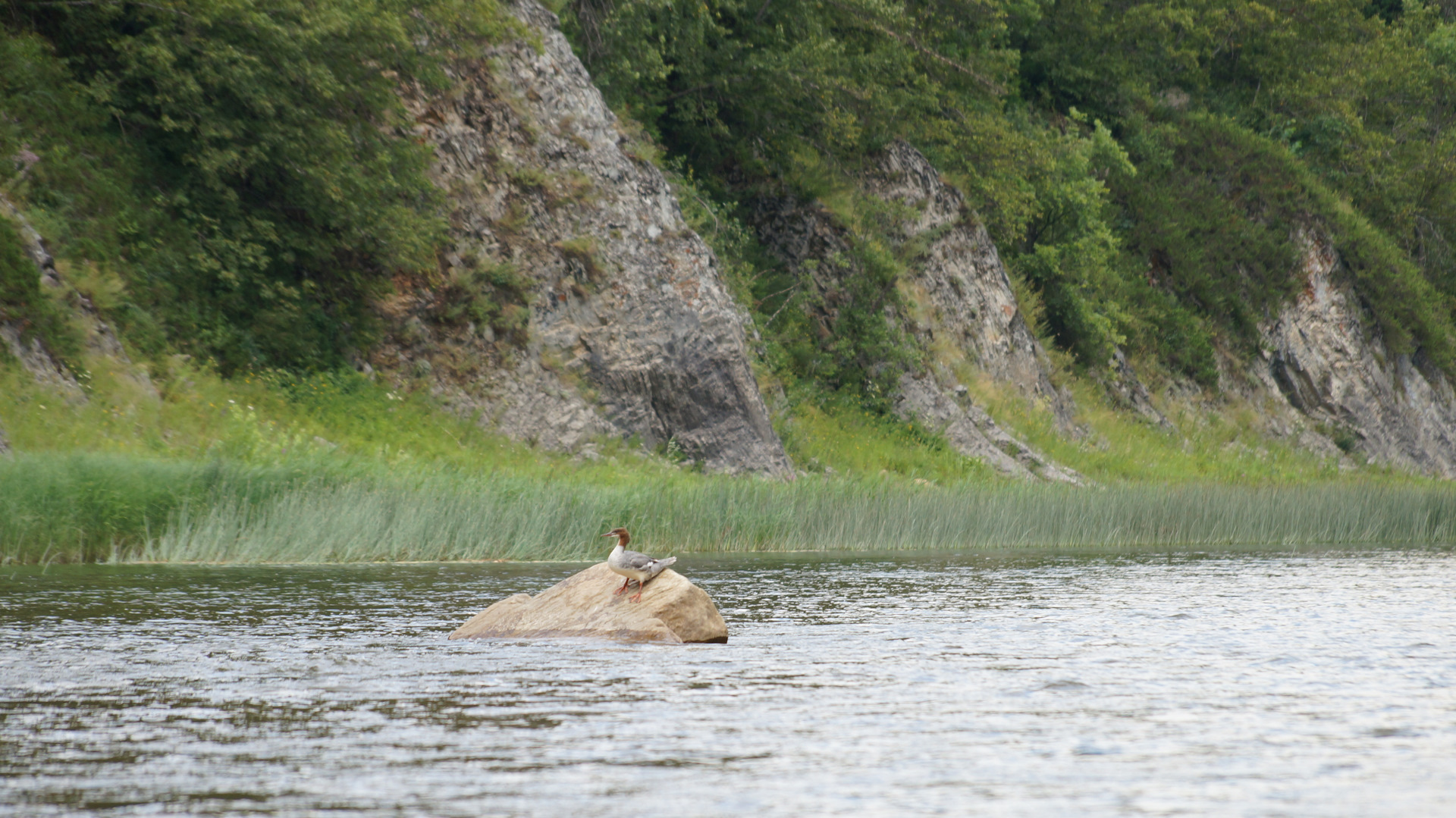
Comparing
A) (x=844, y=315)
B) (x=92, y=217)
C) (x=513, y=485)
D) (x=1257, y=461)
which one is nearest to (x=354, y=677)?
(x=513, y=485)

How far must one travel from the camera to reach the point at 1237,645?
9.21 m

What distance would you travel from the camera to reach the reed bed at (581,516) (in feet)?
46.3

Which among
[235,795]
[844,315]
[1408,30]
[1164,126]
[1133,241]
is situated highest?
[1408,30]

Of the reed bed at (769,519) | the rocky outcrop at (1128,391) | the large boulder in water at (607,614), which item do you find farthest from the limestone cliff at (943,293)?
the large boulder in water at (607,614)

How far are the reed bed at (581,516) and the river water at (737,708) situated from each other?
1.92 meters

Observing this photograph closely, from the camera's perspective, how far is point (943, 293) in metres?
34.5

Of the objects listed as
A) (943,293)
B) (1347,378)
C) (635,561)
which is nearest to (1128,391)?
(943,293)

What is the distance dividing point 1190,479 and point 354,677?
29.2m

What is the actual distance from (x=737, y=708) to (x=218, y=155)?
16792mm

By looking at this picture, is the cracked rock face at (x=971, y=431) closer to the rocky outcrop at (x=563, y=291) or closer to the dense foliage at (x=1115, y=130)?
the dense foliage at (x=1115, y=130)

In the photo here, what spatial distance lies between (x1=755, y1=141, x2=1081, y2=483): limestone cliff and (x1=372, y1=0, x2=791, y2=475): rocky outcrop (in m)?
5.33

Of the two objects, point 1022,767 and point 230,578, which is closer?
point 1022,767

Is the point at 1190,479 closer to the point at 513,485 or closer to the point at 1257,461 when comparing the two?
the point at 1257,461

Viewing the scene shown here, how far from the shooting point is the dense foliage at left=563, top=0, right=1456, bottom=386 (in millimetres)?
31078
